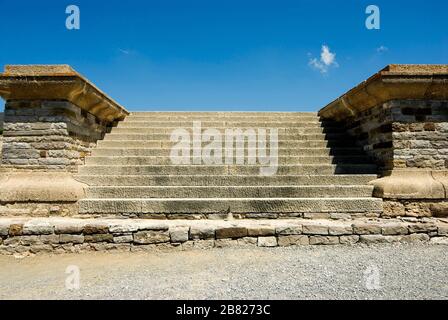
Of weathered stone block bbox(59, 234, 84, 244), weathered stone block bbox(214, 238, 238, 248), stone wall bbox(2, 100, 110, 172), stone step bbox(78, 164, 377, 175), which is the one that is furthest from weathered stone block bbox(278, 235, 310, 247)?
stone wall bbox(2, 100, 110, 172)

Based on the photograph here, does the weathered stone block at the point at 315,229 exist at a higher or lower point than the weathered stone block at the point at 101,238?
higher

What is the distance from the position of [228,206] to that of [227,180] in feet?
2.47

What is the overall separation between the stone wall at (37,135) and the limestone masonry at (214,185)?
0.02 metres

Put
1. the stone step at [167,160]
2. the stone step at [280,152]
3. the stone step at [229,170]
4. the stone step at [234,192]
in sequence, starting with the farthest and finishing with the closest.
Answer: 1. the stone step at [280,152]
2. the stone step at [167,160]
3. the stone step at [229,170]
4. the stone step at [234,192]

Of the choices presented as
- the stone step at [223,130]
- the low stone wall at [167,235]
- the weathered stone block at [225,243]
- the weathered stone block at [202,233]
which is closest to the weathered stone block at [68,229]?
the low stone wall at [167,235]

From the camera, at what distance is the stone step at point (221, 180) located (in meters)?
5.38

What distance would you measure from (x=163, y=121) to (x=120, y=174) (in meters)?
2.26

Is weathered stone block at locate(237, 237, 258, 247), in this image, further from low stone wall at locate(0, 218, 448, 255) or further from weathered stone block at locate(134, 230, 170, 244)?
weathered stone block at locate(134, 230, 170, 244)

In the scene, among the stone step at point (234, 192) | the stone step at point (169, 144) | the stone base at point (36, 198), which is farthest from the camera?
the stone step at point (169, 144)

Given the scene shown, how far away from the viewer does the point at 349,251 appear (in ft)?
12.9

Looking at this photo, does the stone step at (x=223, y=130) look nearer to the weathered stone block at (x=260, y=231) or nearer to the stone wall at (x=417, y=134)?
the stone wall at (x=417, y=134)

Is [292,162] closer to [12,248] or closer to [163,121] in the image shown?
[163,121]

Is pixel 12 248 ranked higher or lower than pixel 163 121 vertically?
lower
